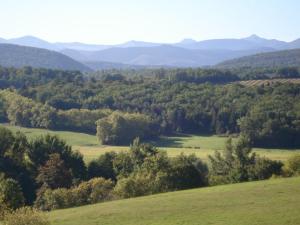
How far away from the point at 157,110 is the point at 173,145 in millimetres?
39686

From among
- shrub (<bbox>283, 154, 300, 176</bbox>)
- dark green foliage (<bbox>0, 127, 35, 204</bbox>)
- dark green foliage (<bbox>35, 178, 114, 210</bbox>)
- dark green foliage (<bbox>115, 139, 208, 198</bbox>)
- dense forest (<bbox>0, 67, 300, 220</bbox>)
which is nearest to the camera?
dark green foliage (<bbox>35, 178, 114, 210</bbox>)

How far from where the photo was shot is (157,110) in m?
148

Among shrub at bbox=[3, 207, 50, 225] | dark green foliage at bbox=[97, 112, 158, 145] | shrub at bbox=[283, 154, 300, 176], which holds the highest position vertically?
shrub at bbox=[3, 207, 50, 225]

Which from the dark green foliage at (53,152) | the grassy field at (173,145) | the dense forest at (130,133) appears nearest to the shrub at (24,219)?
the dense forest at (130,133)

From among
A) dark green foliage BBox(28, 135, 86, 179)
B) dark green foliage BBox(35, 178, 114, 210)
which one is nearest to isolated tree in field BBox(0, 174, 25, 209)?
dark green foliage BBox(35, 178, 114, 210)

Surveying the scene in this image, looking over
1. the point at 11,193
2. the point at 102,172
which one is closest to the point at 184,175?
the point at 102,172

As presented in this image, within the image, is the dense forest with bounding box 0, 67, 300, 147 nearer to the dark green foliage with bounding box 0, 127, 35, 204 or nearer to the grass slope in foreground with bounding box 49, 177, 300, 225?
the dark green foliage with bounding box 0, 127, 35, 204

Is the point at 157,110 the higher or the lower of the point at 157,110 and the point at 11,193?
the higher

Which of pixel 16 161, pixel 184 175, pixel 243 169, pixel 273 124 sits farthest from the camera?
pixel 273 124

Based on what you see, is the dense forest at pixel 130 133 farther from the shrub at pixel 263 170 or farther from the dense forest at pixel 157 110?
the dense forest at pixel 157 110

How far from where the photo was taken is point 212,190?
5047cm

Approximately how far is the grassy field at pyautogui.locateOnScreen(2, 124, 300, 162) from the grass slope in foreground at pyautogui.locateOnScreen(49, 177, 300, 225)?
3970 centimetres

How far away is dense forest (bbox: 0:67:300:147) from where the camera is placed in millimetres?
115375

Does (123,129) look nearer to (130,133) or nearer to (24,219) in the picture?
(130,133)
